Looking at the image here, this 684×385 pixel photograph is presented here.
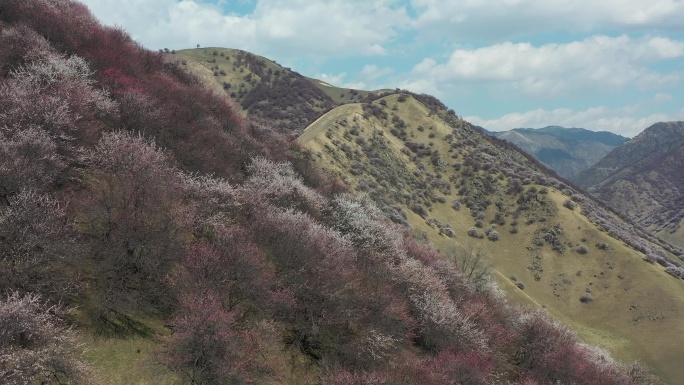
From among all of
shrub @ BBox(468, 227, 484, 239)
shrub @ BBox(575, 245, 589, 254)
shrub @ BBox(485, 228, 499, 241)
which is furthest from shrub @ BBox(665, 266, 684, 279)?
shrub @ BBox(468, 227, 484, 239)

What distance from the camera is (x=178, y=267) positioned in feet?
88.8

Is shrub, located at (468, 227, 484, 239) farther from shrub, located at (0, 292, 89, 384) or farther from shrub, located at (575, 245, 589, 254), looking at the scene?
shrub, located at (0, 292, 89, 384)

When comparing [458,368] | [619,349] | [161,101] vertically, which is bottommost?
[619,349]

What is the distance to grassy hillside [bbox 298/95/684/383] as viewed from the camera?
81394 mm

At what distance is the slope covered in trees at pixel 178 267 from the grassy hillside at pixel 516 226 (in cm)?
4046

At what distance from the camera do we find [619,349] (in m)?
75.1

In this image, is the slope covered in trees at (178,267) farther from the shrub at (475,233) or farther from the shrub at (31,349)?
the shrub at (475,233)

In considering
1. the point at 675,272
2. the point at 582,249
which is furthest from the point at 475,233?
the point at 675,272

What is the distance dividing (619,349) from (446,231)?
4026 cm

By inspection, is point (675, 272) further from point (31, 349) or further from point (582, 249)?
point (31, 349)

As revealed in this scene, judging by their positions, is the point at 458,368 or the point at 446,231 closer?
the point at 458,368

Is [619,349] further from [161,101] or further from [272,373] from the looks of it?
[161,101]

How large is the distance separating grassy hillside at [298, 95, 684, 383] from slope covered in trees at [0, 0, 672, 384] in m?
40.5

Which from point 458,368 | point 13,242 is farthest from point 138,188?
point 458,368
